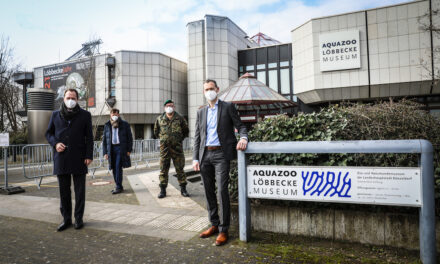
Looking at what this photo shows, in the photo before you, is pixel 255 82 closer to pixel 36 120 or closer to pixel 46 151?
pixel 46 151

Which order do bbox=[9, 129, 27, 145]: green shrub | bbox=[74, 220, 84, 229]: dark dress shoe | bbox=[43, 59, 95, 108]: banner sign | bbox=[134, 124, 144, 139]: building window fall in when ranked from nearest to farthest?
bbox=[74, 220, 84, 229]: dark dress shoe, bbox=[9, 129, 27, 145]: green shrub, bbox=[43, 59, 95, 108]: banner sign, bbox=[134, 124, 144, 139]: building window

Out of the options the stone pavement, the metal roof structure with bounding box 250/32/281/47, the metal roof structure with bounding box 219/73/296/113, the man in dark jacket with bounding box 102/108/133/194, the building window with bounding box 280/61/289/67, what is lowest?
the stone pavement

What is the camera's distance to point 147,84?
31156mm

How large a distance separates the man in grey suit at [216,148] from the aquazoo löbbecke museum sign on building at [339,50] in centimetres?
2262

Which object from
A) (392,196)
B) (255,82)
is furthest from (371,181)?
(255,82)

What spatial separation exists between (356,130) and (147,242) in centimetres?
280

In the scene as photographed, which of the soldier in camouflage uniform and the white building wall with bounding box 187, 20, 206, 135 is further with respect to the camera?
the white building wall with bounding box 187, 20, 206, 135

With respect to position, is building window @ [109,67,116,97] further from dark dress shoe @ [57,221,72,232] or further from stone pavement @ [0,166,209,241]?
dark dress shoe @ [57,221,72,232]

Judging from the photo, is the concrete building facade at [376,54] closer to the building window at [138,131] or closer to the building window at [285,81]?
the building window at [285,81]

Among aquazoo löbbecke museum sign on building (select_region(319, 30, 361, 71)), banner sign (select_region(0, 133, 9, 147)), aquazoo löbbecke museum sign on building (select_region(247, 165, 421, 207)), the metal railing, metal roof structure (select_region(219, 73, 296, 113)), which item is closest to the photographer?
the metal railing

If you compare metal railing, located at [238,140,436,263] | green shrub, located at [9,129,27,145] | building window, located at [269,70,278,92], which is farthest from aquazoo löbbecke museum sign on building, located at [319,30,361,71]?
metal railing, located at [238,140,436,263]

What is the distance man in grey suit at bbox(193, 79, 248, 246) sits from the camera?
11.0 ft

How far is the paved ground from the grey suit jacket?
1027 millimetres

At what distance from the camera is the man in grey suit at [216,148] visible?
3344 mm
